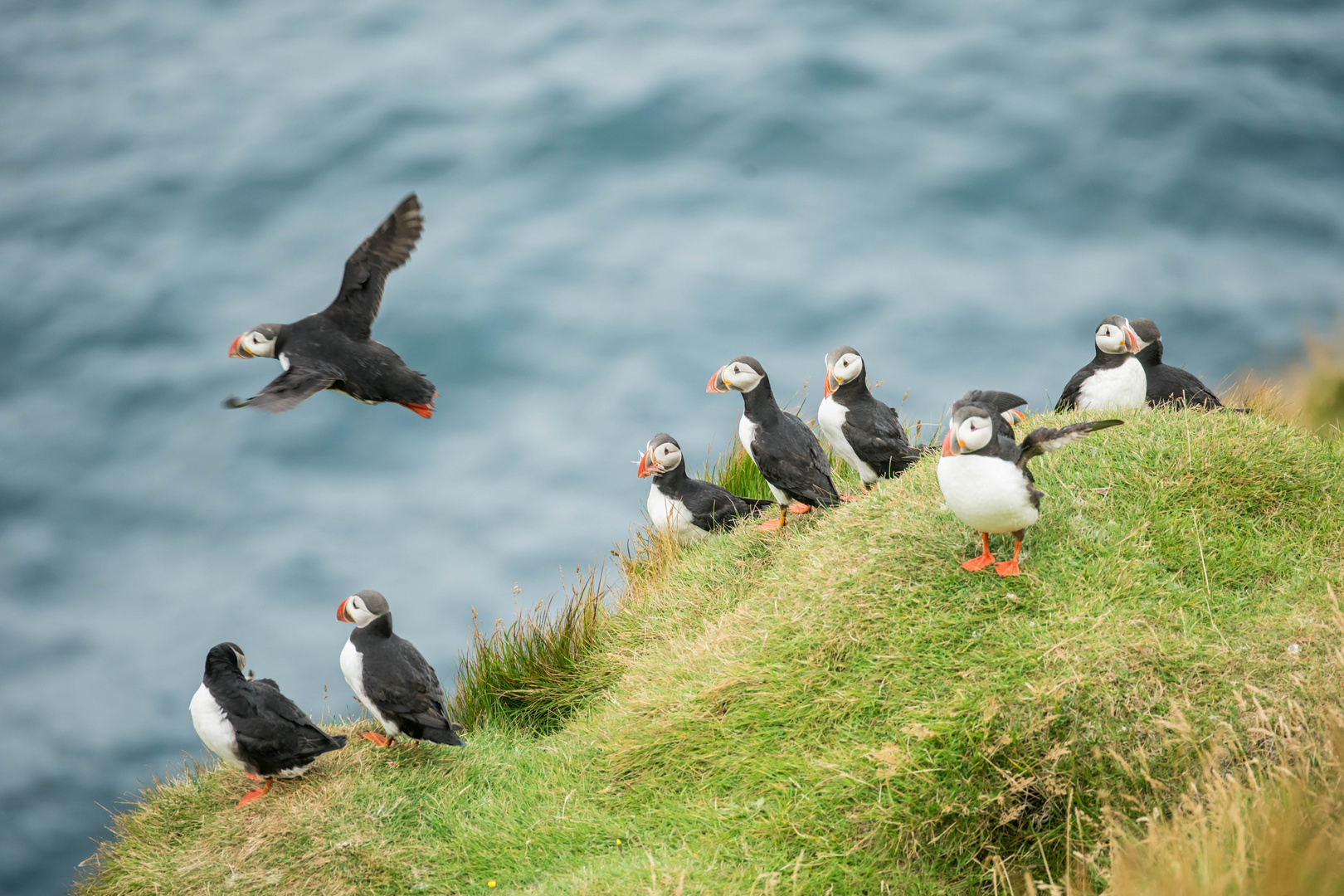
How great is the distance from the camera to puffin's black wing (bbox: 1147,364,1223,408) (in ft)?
24.0

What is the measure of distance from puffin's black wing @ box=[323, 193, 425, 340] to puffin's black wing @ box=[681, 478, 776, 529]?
309 cm

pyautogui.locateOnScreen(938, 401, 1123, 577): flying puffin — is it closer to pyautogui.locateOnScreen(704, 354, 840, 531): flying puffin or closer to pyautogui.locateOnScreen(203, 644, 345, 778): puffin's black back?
pyautogui.locateOnScreen(704, 354, 840, 531): flying puffin

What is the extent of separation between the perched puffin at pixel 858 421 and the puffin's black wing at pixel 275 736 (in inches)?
152

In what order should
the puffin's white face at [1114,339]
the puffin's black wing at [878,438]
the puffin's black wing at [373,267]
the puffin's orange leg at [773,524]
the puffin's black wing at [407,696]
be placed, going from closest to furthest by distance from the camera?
the puffin's black wing at [373,267], the puffin's black wing at [407,696], the puffin's black wing at [878,438], the puffin's white face at [1114,339], the puffin's orange leg at [773,524]

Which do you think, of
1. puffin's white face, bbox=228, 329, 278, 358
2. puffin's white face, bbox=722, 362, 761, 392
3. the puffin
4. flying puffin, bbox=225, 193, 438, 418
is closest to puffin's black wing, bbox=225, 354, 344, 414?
flying puffin, bbox=225, 193, 438, 418

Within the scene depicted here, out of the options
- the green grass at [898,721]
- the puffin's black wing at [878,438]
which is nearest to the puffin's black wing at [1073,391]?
the green grass at [898,721]

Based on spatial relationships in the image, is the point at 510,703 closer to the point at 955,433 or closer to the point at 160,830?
the point at 160,830

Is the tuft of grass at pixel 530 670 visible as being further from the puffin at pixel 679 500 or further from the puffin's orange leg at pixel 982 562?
the puffin's orange leg at pixel 982 562

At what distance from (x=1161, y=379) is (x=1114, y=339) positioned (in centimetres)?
89

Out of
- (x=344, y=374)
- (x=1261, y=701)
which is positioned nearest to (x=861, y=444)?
(x=1261, y=701)

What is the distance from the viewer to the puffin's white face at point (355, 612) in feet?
20.4

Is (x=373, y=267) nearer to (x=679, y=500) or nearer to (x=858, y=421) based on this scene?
(x=679, y=500)

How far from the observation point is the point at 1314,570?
5195 millimetres

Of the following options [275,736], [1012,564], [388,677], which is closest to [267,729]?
[275,736]
